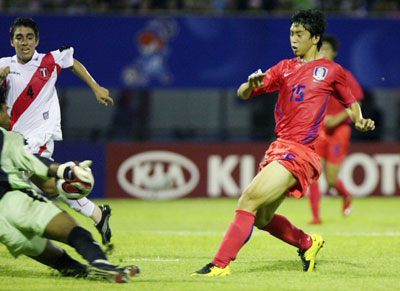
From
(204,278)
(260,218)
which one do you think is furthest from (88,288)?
(260,218)

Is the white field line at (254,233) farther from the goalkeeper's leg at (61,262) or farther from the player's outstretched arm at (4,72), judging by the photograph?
the goalkeeper's leg at (61,262)

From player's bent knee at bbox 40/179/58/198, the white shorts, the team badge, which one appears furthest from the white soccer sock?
the team badge

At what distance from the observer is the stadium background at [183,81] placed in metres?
15.9

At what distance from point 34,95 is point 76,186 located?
75.2 inches

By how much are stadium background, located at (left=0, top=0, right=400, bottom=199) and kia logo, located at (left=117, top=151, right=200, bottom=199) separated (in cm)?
2

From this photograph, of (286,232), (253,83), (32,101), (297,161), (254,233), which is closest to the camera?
(253,83)

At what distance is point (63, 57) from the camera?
298 inches

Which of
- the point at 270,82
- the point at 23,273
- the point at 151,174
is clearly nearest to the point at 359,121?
the point at 270,82

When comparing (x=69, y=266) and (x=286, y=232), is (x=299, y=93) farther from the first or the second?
(x=69, y=266)

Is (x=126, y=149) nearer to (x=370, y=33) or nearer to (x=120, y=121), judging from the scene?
(x=120, y=121)

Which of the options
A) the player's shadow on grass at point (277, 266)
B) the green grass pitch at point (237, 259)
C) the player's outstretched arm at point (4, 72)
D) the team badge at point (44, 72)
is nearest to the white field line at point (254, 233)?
the green grass pitch at point (237, 259)

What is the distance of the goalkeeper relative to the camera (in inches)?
226

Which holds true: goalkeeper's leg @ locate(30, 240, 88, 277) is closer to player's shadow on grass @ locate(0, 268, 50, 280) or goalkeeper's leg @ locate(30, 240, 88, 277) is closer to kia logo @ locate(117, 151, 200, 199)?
player's shadow on grass @ locate(0, 268, 50, 280)

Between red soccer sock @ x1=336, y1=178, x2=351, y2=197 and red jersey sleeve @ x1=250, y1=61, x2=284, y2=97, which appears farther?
red soccer sock @ x1=336, y1=178, x2=351, y2=197
